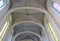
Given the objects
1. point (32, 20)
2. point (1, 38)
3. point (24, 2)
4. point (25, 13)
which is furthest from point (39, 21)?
point (1, 38)

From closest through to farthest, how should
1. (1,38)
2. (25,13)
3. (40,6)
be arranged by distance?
(1,38) < (40,6) < (25,13)

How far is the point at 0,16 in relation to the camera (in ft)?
32.1

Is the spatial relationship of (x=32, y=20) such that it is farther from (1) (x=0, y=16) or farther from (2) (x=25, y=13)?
(1) (x=0, y=16)

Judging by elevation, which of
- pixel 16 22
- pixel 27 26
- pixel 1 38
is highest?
pixel 27 26

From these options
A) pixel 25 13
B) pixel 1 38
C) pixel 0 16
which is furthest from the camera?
pixel 25 13

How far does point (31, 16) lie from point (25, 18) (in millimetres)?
731

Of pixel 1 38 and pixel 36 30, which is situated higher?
pixel 36 30

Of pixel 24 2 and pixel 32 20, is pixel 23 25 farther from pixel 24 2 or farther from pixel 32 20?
pixel 24 2

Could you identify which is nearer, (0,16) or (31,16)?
(0,16)

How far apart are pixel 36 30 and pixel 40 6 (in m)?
5.40

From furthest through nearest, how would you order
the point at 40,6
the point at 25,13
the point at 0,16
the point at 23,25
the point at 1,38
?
the point at 23,25 → the point at 25,13 → the point at 40,6 → the point at 1,38 → the point at 0,16

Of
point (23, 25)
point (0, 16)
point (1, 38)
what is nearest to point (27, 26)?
point (23, 25)

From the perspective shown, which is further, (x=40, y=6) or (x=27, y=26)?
(x=27, y=26)

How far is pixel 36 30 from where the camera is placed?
18.7 m
